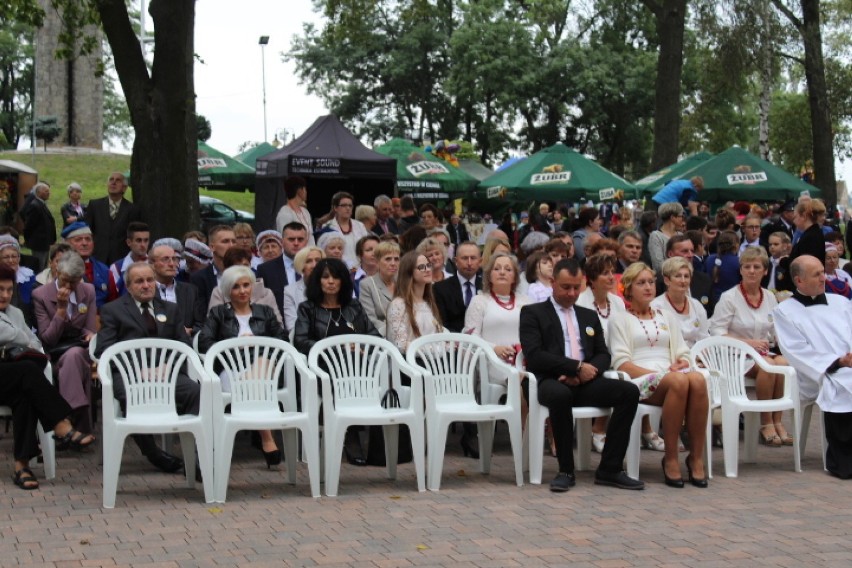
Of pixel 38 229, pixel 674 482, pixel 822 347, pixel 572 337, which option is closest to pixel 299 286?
pixel 572 337

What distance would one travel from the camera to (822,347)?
9.45 meters

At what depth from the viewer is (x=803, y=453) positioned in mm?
9680

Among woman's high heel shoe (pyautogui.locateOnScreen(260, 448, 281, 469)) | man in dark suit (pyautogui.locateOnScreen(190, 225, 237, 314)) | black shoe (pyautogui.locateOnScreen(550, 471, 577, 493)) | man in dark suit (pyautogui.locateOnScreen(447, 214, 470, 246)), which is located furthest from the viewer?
man in dark suit (pyautogui.locateOnScreen(447, 214, 470, 246))

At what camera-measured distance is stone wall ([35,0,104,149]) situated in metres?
44.0

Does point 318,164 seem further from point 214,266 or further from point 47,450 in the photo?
point 47,450

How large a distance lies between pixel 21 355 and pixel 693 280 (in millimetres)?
5798

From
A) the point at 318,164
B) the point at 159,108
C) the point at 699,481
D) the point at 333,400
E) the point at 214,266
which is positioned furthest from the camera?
the point at 318,164

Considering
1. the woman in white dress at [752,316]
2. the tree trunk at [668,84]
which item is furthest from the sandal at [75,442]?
the tree trunk at [668,84]

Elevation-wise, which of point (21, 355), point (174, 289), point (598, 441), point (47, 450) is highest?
point (174, 289)

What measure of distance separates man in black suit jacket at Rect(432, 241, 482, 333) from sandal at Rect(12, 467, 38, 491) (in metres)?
3.38

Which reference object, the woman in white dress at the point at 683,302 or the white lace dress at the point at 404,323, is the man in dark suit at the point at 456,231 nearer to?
the woman in white dress at the point at 683,302

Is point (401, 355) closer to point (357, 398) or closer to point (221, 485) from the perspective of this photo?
point (357, 398)

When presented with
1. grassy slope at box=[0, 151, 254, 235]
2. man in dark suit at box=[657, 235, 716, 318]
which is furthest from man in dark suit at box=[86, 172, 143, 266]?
grassy slope at box=[0, 151, 254, 235]

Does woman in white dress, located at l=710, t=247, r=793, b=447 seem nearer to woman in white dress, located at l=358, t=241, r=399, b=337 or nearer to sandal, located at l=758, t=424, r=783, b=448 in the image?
sandal, located at l=758, t=424, r=783, b=448
